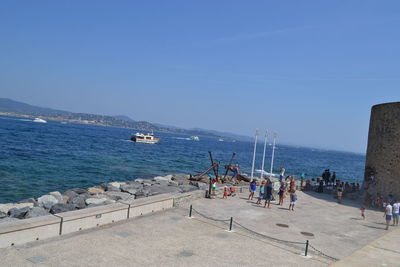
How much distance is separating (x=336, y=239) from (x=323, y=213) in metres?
4.50

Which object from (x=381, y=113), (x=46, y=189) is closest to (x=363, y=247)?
(x=381, y=113)

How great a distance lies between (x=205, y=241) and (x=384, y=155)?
50.7ft

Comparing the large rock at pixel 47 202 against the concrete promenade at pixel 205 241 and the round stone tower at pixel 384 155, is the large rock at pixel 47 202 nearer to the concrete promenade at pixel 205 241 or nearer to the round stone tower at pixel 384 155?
the concrete promenade at pixel 205 241

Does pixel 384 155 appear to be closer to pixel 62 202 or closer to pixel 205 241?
pixel 205 241

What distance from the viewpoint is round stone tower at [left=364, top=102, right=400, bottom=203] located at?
63.3 ft

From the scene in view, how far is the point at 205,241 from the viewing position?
9625 mm

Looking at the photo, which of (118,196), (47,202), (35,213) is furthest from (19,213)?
(118,196)

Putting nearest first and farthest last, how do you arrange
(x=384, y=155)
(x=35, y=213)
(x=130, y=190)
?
(x=35, y=213), (x=384, y=155), (x=130, y=190)

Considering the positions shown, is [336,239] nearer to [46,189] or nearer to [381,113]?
[381,113]

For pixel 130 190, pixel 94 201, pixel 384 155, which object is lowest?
pixel 130 190

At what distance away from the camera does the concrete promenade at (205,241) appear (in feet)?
25.3

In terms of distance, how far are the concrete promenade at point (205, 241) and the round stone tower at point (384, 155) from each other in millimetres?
5449

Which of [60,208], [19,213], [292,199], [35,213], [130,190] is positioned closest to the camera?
[19,213]

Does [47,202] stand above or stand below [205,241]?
below
